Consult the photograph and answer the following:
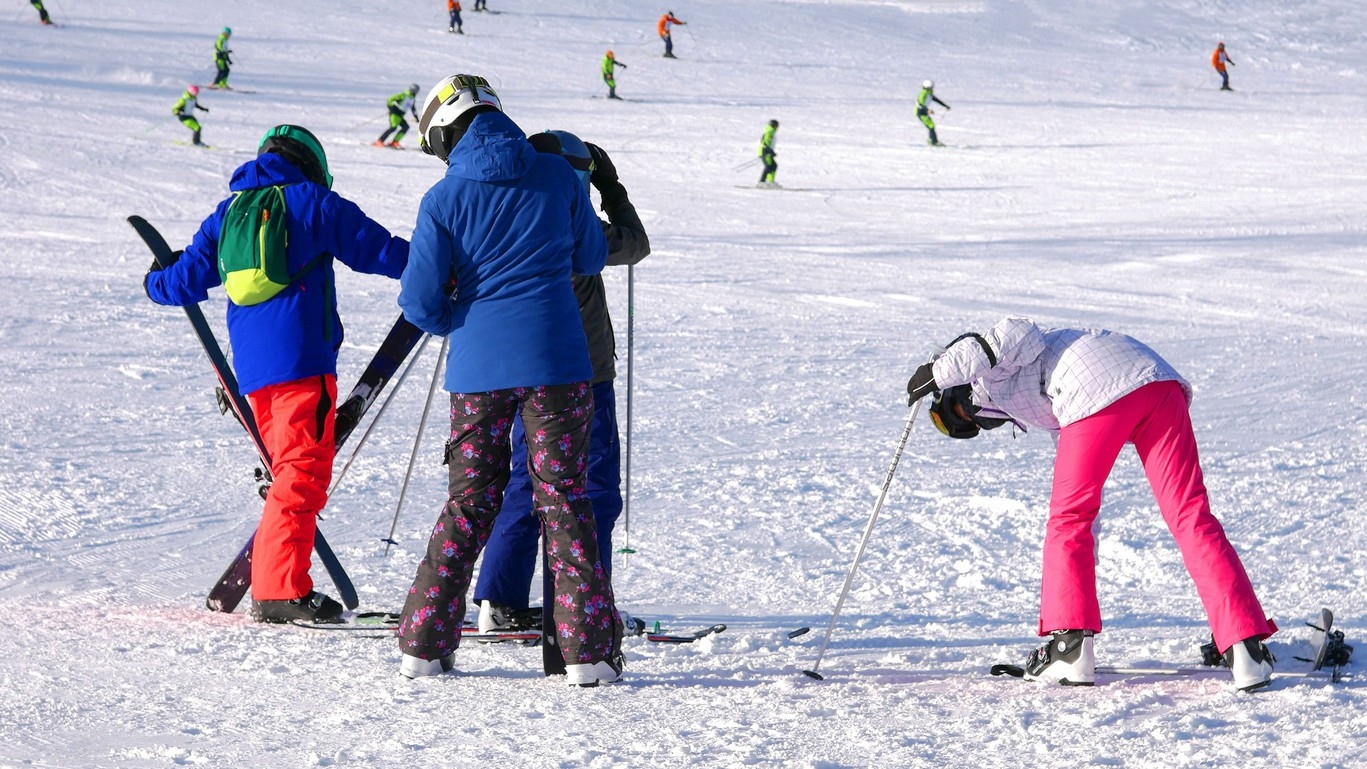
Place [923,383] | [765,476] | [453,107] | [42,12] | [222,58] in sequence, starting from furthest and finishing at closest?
[42,12]
[222,58]
[765,476]
[923,383]
[453,107]

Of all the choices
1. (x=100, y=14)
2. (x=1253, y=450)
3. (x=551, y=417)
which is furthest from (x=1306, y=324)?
(x=100, y=14)

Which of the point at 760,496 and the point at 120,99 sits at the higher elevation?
the point at 120,99

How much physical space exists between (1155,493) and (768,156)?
14981 millimetres

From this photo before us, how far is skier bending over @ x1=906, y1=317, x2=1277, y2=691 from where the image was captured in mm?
3434

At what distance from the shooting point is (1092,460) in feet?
11.5

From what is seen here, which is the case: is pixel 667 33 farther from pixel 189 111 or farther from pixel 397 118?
pixel 189 111

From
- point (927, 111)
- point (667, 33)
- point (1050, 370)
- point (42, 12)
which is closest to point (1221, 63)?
point (667, 33)

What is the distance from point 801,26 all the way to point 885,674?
37351mm

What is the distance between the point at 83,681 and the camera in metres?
3.34

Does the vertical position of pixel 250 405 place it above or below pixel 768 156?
below

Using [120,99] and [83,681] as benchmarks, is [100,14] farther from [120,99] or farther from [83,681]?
[83,681]

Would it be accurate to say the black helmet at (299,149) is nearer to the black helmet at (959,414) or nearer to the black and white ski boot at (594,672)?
the black and white ski boot at (594,672)

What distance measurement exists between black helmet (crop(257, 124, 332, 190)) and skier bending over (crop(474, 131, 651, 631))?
76cm

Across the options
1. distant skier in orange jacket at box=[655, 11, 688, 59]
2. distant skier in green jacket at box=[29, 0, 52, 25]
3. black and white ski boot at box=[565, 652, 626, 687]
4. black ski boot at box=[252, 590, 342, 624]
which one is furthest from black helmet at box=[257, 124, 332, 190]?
distant skier in orange jacket at box=[655, 11, 688, 59]
